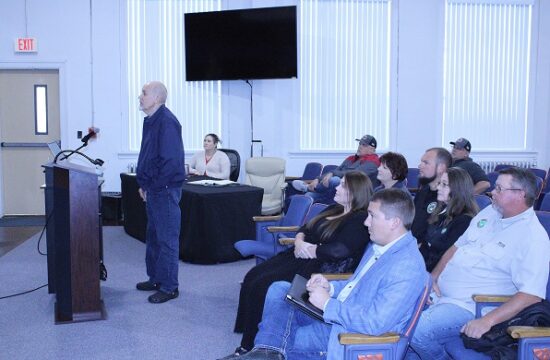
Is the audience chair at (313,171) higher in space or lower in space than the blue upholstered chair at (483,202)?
lower

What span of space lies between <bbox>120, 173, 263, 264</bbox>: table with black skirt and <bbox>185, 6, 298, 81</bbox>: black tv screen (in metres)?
2.85

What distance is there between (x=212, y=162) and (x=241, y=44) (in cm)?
207

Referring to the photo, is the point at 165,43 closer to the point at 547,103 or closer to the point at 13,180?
the point at 13,180

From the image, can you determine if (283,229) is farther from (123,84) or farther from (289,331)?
(123,84)

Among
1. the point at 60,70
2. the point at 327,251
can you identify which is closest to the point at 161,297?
the point at 327,251

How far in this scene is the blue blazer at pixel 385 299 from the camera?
2137mm

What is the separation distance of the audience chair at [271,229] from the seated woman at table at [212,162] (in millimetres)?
2291

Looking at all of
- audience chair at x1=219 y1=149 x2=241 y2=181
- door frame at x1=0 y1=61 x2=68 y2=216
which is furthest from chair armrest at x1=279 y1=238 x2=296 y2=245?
door frame at x1=0 y1=61 x2=68 y2=216

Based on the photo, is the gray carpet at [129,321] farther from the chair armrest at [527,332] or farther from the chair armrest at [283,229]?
the chair armrest at [527,332]

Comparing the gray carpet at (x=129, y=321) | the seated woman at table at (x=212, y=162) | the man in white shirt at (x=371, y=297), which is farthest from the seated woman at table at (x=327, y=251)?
the seated woman at table at (x=212, y=162)

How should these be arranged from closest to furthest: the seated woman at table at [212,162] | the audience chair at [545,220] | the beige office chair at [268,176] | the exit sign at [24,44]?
the audience chair at [545,220]
the seated woman at table at [212,162]
the beige office chair at [268,176]
the exit sign at [24,44]

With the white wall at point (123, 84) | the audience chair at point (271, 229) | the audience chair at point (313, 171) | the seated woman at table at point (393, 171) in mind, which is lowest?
the audience chair at point (271, 229)

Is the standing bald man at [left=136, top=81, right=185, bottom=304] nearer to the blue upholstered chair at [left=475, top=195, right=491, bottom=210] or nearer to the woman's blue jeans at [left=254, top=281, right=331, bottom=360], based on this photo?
the woman's blue jeans at [left=254, top=281, right=331, bottom=360]

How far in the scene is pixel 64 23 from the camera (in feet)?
26.9
